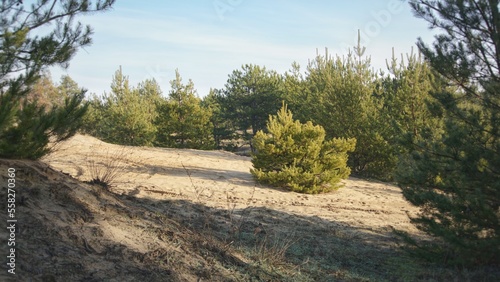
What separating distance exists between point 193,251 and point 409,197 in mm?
3202

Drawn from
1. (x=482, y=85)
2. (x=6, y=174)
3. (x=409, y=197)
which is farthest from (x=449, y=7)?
(x=6, y=174)

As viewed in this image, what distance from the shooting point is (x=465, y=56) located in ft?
18.7

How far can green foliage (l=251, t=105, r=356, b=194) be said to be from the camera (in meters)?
12.0

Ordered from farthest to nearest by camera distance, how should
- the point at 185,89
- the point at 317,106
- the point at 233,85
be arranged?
the point at 233,85 < the point at 185,89 < the point at 317,106

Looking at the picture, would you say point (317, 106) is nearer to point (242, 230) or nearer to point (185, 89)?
point (185, 89)

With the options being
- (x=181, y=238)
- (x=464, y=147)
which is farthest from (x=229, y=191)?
(x=464, y=147)

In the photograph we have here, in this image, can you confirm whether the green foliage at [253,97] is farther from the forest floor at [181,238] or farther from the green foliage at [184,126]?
the forest floor at [181,238]

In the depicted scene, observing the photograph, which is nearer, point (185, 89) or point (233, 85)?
point (185, 89)

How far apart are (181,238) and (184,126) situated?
19712 mm

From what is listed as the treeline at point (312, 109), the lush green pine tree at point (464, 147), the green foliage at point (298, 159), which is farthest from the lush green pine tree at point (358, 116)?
the lush green pine tree at point (464, 147)

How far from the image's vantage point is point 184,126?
80.3 feet

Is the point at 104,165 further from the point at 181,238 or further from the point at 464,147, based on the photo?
the point at 464,147

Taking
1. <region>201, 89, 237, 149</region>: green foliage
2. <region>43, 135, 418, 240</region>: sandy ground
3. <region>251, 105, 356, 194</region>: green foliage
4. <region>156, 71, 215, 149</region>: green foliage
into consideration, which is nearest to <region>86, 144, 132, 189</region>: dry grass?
<region>43, 135, 418, 240</region>: sandy ground

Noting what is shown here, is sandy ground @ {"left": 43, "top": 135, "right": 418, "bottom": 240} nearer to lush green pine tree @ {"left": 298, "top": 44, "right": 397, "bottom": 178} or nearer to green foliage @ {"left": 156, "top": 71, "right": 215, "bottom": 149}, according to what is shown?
lush green pine tree @ {"left": 298, "top": 44, "right": 397, "bottom": 178}
